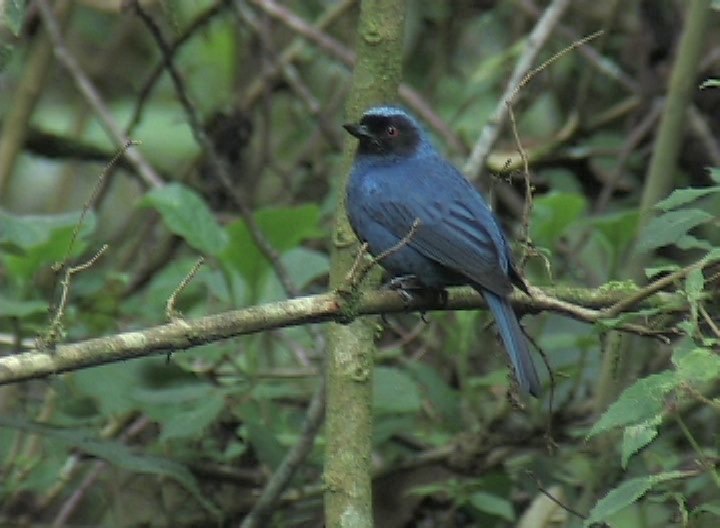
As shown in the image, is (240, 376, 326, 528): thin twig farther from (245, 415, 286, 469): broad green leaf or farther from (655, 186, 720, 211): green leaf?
(655, 186, 720, 211): green leaf

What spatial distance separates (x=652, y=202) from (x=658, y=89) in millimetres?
1715

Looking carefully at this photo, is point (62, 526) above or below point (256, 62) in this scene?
below

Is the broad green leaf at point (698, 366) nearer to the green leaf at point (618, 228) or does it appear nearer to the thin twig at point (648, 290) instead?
the thin twig at point (648, 290)

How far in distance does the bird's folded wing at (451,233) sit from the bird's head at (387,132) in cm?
25

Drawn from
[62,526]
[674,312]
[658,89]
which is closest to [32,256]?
[62,526]

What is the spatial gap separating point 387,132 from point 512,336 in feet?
3.79

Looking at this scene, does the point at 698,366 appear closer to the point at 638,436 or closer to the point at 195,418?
the point at 638,436

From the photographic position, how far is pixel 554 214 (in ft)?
16.2

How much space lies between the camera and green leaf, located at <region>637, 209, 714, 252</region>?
367cm

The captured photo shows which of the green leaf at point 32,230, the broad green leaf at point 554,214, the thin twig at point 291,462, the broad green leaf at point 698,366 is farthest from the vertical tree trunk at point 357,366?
the broad green leaf at point 698,366

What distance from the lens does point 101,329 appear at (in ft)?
17.6

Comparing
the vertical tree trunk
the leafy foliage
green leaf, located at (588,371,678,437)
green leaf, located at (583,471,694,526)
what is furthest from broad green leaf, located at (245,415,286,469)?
green leaf, located at (588,371,678,437)

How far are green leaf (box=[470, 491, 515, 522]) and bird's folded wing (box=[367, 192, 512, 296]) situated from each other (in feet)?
3.00

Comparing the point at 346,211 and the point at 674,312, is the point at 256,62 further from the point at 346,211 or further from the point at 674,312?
the point at 674,312
